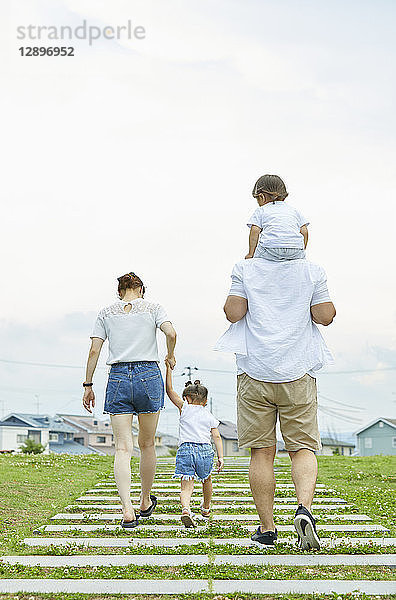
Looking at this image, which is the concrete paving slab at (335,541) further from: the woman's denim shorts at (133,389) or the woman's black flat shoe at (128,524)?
the woman's denim shorts at (133,389)

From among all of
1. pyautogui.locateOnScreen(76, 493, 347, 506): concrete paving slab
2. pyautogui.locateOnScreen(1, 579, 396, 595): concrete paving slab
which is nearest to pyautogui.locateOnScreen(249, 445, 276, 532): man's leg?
pyautogui.locateOnScreen(1, 579, 396, 595): concrete paving slab

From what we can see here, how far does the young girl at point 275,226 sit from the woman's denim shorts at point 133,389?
158 centimetres

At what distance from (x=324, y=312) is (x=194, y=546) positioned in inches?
71.2

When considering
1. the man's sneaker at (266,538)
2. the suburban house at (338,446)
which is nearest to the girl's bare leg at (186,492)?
the man's sneaker at (266,538)

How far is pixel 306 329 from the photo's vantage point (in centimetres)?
529

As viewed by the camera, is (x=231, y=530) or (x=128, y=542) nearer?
(x=128, y=542)

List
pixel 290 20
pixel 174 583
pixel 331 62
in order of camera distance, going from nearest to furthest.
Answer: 1. pixel 174 583
2. pixel 290 20
3. pixel 331 62

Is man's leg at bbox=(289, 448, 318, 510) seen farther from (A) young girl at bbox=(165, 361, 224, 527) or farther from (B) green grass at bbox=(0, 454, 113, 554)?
(B) green grass at bbox=(0, 454, 113, 554)

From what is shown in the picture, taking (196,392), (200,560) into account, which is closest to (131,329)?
(196,392)

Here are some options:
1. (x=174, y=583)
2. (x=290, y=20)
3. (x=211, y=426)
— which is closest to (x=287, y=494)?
(x=211, y=426)

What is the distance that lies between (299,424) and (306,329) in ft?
2.15

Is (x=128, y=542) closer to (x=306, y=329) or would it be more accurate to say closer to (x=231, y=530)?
(x=231, y=530)

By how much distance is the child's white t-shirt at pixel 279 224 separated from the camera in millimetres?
5320

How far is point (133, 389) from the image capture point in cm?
641
